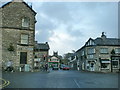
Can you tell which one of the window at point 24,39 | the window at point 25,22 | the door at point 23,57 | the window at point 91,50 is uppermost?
the window at point 25,22

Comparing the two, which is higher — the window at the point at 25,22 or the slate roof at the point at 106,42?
the window at the point at 25,22

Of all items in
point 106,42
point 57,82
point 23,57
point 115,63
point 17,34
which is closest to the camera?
point 57,82

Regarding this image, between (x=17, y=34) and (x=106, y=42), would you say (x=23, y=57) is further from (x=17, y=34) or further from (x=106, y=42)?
(x=106, y=42)

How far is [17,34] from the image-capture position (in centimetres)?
2855

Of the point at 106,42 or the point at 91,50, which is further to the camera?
the point at 91,50

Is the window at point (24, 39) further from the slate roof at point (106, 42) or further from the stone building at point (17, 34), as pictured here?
the slate roof at point (106, 42)

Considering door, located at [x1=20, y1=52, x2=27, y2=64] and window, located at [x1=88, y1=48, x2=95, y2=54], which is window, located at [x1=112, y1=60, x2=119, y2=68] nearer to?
window, located at [x1=88, y1=48, x2=95, y2=54]

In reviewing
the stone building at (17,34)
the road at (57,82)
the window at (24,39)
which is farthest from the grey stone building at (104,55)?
the road at (57,82)

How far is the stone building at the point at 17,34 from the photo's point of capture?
90.6ft

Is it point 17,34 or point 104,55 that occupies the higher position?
point 17,34

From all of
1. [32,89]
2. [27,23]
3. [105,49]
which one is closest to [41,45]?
[105,49]

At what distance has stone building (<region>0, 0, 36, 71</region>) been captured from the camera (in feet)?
90.6

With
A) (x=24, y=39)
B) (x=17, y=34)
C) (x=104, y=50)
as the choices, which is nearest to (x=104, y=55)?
(x=104, y=50)

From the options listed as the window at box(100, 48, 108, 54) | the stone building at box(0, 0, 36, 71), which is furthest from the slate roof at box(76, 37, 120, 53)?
the stone building at box(0, 0, 36, 71)
